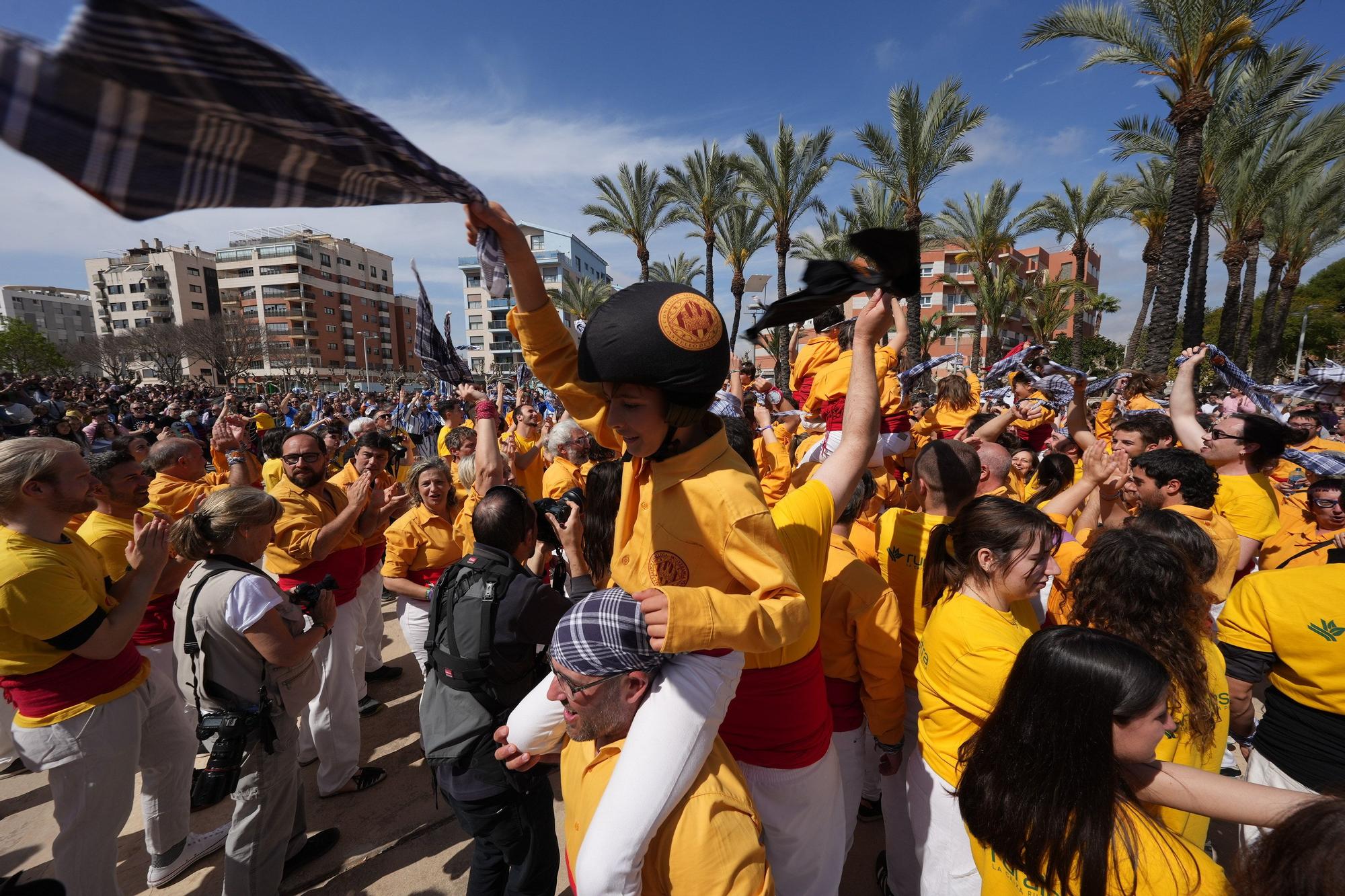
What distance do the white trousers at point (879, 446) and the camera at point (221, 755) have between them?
400 cm

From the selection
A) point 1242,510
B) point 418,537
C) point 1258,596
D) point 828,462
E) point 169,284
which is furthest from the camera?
point 169,284

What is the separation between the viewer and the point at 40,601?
8.16ft

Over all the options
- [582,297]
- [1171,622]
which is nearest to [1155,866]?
[1171,622]

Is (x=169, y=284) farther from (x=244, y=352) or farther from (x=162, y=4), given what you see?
(x=162, y=4)

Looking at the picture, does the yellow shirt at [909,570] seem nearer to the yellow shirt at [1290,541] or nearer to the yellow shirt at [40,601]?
the yellow shirt at [1290,541]

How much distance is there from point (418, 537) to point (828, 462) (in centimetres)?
334

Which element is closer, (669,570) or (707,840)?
(707,840)

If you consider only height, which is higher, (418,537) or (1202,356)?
(1202,356)

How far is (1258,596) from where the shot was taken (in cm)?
241

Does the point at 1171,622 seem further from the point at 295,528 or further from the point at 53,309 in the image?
the point at 53,309

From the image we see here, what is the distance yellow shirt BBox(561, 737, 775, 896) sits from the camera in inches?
49.6

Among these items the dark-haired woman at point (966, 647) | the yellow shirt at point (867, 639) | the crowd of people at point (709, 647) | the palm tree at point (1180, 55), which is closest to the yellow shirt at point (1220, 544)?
the crowd of people at point (709, 647)

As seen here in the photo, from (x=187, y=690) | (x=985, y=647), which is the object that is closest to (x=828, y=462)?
(x=985, y=647)

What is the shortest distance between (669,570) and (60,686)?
10.2ft
